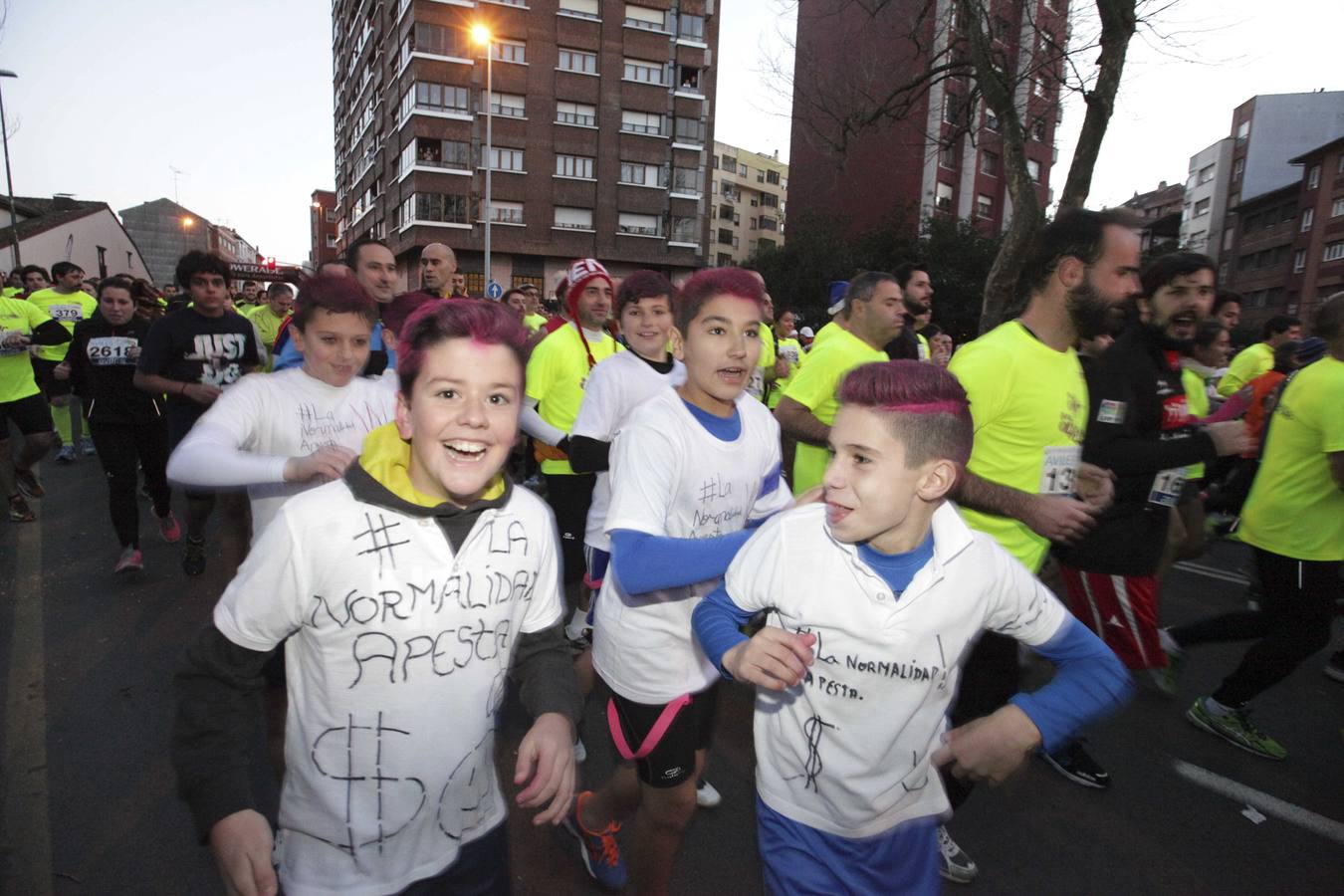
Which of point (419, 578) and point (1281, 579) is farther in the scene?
point (1281, 579)

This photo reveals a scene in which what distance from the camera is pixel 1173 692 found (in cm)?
432

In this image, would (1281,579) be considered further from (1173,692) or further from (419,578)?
(419,578)

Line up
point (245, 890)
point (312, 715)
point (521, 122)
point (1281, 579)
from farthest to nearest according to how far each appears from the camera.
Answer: point (521, 122) → point (1281, 579) → point (312, 715) → point (245, 890)

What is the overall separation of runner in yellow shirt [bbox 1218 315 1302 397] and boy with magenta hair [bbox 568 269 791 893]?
301 inches

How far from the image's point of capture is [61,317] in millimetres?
9305

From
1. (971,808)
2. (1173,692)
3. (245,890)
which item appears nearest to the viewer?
(245,890)

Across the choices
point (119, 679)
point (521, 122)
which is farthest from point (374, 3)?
point (119, 679)

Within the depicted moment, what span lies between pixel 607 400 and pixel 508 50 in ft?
130

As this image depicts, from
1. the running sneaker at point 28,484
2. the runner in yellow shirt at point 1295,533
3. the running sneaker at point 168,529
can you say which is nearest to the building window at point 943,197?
the runner in yellow shirt at point 1295,533

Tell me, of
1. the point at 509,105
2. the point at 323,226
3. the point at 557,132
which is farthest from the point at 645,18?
the point at 323,226

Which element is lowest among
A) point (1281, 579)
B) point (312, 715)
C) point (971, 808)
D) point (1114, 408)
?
point (971, 808)

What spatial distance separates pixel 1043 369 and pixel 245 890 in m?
2.79

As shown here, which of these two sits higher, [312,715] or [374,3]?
[374,3]

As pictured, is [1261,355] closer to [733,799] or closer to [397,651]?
[733,799]
